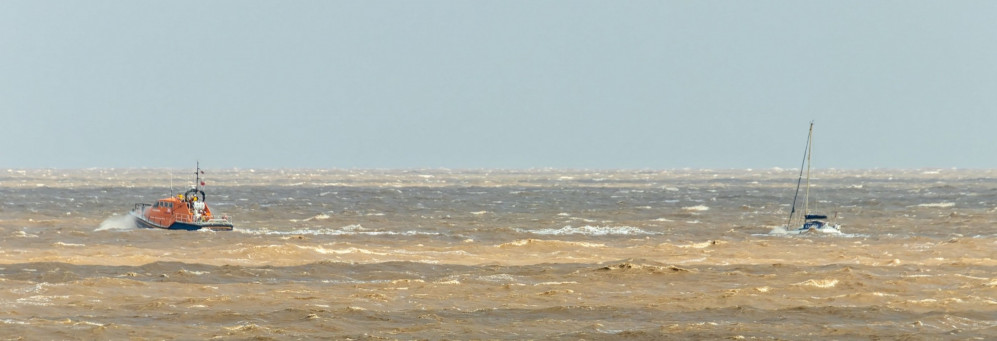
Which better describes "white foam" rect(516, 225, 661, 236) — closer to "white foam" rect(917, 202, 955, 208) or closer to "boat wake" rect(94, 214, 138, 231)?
"boat wake" rect(94, 214, 138, 231)

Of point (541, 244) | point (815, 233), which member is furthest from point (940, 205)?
point (541, 244)

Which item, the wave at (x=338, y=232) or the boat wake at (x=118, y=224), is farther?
the boat wake at (x=118, y=224)

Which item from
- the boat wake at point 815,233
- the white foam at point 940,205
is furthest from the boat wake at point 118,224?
the white foam at point 940,205

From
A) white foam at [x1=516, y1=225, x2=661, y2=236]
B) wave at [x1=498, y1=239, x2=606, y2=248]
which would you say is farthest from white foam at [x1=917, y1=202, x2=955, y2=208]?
wave at [x1=498, y1=239, x2=606, y2=248]

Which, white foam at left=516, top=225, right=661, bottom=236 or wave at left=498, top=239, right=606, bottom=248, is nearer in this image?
wave at left=498, top=239, right=606, bottom=248

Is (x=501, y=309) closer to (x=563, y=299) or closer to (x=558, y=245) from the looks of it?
(x=563, y=299)

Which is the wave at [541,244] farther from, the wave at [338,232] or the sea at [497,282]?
the wave at [338,232]

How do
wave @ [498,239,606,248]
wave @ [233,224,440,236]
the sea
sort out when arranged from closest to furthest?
1. the sea
2. wave @ [498,239,606,248]
3. wave @ [233,224,440,236]

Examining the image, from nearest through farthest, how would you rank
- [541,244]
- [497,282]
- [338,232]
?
[497,282] → [541,244] → [338,232]

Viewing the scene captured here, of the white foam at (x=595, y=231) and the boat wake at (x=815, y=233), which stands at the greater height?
the boat wake at (x=815, y=233)

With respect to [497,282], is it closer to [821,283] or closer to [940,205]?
[821,283]

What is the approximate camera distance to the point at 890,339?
2805 centimetres

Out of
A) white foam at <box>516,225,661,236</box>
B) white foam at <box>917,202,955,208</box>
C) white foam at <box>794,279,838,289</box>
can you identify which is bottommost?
white foam at <box>516,225,661,236</box>

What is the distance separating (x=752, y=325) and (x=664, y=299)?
5029 mm
